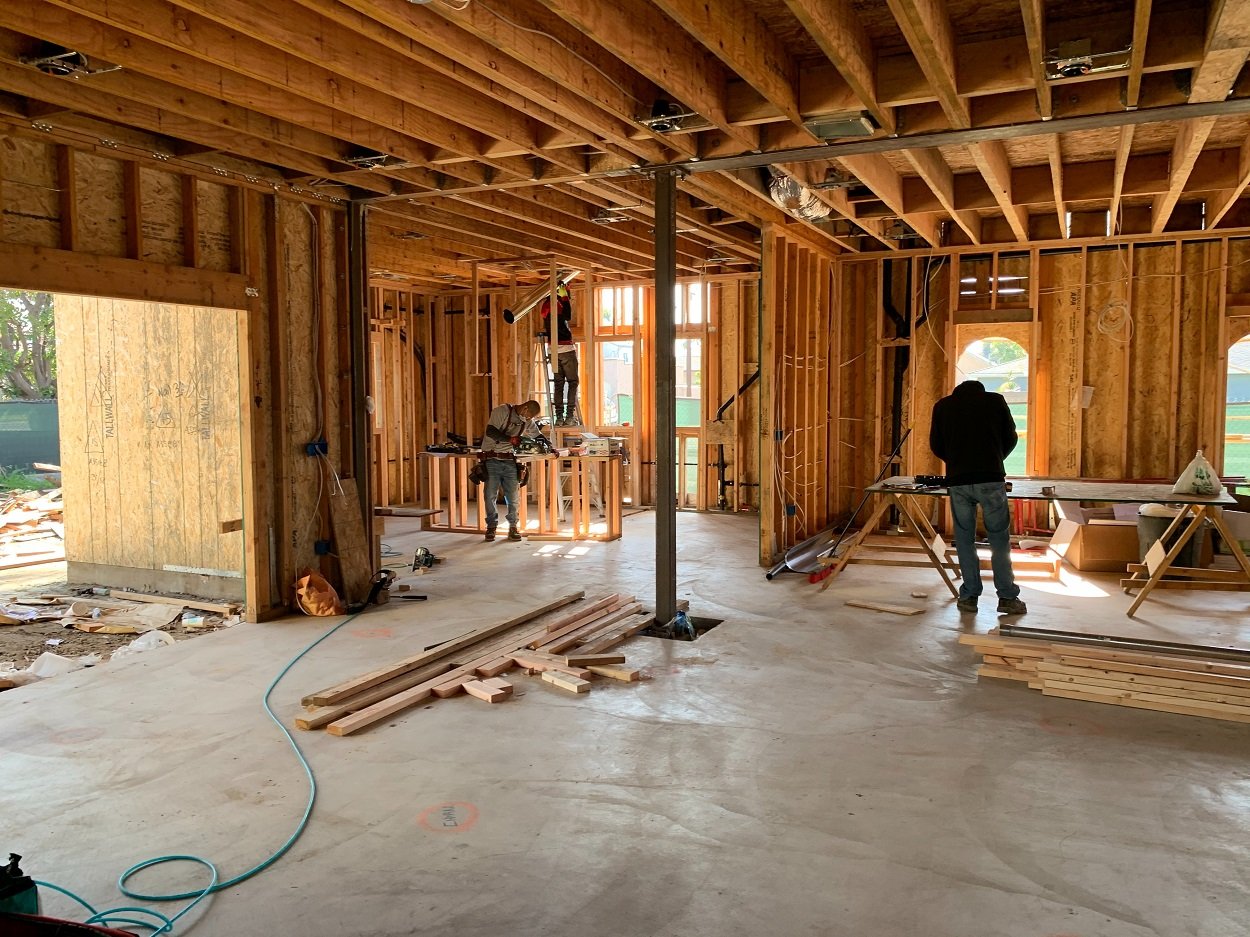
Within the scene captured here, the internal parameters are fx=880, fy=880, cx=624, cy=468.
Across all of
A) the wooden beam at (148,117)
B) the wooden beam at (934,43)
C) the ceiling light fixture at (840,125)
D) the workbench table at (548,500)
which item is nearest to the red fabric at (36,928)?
the wooden beam at (148,117)

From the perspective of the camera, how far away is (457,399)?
1430 centimetres

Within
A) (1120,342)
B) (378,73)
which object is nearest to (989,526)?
(1120,342)

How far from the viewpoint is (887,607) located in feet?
Result: 22.0

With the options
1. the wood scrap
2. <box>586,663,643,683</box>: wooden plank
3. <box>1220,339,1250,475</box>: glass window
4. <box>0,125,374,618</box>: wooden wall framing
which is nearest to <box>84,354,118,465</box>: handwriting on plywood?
<box>0,125,374,618</box>: wooden wall framing

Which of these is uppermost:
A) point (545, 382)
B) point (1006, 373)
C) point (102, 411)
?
point (1006, 373)

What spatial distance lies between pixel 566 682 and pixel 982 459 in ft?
11.5

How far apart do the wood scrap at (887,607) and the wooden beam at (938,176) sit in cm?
326

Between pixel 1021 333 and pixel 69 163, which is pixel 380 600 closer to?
pixel 69 163

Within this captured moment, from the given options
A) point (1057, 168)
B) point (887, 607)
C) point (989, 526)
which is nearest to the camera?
point (989, 526)

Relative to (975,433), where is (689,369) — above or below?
above

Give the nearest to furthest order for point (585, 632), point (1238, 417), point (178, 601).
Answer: point (585, 632) → point (178, 601) → point (1238, 417)

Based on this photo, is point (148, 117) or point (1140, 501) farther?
point (1140, 501)

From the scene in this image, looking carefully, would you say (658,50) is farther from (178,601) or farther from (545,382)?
(545,382)

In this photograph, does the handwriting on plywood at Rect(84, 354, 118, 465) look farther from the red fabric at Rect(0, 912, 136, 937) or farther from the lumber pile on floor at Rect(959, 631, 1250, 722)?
the lumber pile on floor at Rect(959, 631, 1250, 722)
